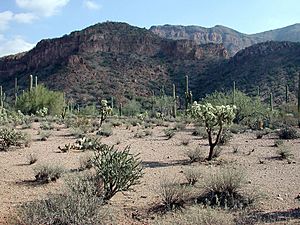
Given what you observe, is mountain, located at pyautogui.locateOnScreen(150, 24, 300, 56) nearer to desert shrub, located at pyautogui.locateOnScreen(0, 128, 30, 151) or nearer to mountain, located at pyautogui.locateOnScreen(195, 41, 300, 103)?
mountain, located at pyautogui.locateOnScreen(195, 41, 300, 103)

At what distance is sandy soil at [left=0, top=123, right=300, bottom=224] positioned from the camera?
9250 mm

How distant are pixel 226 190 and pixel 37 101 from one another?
33735 mm

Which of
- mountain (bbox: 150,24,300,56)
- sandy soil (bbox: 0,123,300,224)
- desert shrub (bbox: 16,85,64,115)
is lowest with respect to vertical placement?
sandy soil (bbox: 0,123,300,224)

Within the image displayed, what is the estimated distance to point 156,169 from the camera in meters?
13.3

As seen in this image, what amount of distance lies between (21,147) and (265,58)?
54.8 m

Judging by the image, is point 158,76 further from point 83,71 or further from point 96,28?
point 96,28

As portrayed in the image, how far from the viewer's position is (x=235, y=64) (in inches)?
2751

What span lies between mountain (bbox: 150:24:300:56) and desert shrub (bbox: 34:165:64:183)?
134601 millimetres

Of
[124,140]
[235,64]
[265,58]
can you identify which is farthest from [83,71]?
[124,140]

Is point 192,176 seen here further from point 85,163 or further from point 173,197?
point 85,163

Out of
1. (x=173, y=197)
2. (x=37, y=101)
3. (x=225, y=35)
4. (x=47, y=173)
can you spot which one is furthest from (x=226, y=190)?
(x=225, y=35)

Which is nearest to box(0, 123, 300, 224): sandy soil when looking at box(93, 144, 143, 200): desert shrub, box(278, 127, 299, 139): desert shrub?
box(93, 144, 143, 200): desert shrub

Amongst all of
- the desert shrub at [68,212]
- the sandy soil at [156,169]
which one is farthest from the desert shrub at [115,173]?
the desert shrub at [68,212]

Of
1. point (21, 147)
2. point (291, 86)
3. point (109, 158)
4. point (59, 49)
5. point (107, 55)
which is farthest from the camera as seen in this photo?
point (59, 49)
